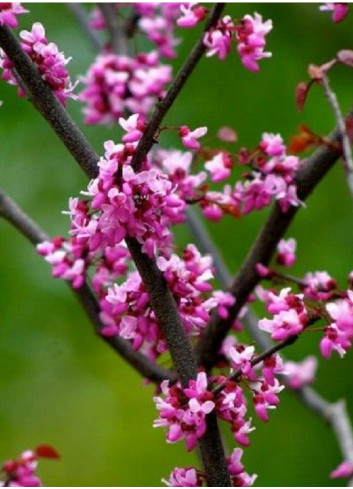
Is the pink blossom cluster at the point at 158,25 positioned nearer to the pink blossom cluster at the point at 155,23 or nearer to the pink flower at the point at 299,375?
the pink blossom cluster at the point at 155,23

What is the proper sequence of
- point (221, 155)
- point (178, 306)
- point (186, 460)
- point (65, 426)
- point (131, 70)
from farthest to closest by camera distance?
point (65, 426)
point (186, 460)
point (131, 70)
point (221, 155)
point (178, 306)

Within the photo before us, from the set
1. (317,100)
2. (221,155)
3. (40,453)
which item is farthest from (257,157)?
(317,100)

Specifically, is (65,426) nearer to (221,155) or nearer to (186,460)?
(186,460)

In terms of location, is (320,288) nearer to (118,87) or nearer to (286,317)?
(286,317)

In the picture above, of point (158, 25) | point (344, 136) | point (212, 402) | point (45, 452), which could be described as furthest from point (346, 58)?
point (158, 25)

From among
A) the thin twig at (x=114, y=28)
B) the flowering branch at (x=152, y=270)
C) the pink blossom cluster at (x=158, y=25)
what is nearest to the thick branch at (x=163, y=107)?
the flowering branch at (x=152, y=270)
